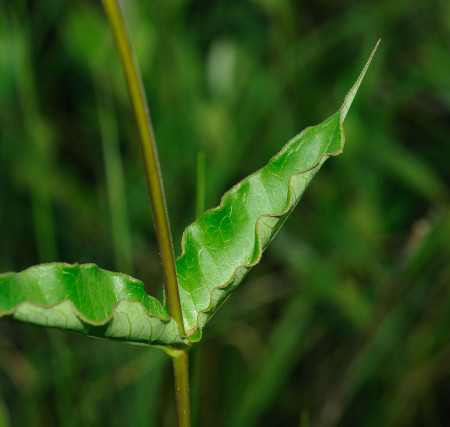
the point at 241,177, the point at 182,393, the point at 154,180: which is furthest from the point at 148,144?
the point at 241,177

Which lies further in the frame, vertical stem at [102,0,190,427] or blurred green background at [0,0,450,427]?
blurred green background at [0,0,450,427]

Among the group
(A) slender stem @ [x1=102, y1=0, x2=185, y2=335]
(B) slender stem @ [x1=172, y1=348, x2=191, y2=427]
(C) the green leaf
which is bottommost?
(B) slender stem @ [x1=172, y1=348, x2=191, y2=427]

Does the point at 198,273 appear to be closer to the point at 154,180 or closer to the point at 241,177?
the point at 154,180

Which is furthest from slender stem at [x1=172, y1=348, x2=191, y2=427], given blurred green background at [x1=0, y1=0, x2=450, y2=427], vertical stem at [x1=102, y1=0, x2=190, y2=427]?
blurred green background at [x1=0, y1=0, x2=450, y2=427]

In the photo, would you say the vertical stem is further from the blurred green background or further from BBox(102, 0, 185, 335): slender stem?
the blurred green background

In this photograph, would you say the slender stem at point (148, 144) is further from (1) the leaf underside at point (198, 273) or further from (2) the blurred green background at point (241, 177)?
(2) the blurred green background at point (241, 177)

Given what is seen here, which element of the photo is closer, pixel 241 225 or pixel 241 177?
pixel 241 225

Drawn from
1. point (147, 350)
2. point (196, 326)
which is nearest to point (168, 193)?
point (147, 350)
